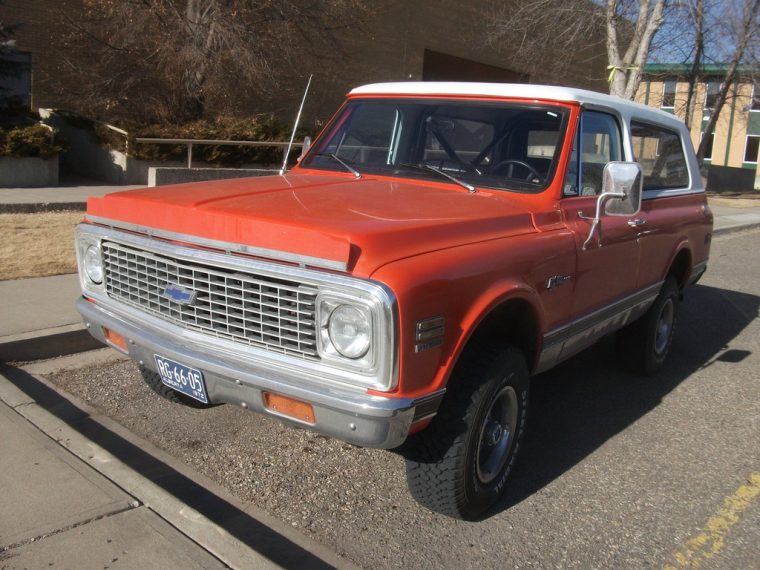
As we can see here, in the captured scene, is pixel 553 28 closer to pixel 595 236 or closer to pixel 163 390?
pixel 595 236

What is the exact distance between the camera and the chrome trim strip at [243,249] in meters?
Result: 2.93

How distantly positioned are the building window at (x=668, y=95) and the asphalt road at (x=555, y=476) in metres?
25.8

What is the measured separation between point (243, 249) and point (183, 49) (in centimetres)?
1382

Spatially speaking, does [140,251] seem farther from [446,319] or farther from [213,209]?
[446,319]

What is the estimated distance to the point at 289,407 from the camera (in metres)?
3.11

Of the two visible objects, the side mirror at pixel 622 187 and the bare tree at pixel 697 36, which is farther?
the bare tree at pixel 697 36

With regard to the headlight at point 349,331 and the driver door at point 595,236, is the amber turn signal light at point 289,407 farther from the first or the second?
the driver door at point 595,236

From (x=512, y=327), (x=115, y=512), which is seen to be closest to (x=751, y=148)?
(x=512, y=327)

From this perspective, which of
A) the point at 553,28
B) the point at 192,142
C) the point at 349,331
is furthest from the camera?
the point at 553,28

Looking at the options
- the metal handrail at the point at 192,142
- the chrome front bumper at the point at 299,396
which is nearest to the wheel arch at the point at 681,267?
the chrome front bumper at the point at 299,396

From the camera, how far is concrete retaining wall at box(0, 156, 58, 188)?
13.4 meters

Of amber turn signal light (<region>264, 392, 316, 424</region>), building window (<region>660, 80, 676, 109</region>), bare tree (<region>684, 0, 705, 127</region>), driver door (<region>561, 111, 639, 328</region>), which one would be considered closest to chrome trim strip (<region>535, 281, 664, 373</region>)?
driver door (<region>561, 111, 639, 328</region>)

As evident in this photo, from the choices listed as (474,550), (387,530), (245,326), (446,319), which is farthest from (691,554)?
(245,326)

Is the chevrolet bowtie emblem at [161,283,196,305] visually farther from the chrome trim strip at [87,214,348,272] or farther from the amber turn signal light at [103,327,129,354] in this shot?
the amber turn signal light at [103,327,129,354]
